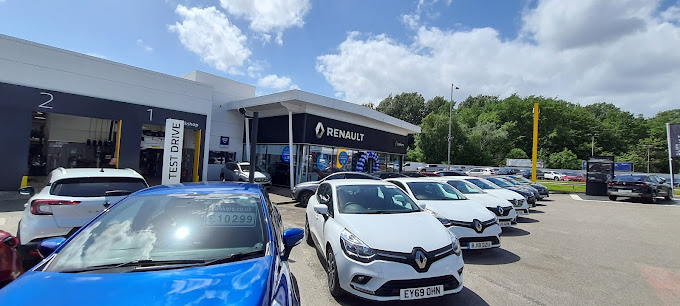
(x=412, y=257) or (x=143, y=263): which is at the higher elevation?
(x=143, y=263)

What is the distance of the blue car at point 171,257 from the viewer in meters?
1.78

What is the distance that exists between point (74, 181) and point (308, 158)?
12.5 m

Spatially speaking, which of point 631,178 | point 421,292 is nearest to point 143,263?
point 421,292

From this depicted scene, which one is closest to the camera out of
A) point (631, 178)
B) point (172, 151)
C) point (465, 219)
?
point (465, 219)

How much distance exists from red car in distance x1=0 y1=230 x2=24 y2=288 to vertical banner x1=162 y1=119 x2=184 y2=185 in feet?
22.5

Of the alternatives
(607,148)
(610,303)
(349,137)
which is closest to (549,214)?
(610,303)

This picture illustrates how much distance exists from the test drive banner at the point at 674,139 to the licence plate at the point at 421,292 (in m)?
25.1

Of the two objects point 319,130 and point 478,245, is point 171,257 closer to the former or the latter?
point 478,245

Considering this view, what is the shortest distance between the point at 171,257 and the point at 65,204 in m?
3.24

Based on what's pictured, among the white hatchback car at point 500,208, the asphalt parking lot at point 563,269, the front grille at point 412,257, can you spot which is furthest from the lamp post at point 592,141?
the front grille at point 412,257

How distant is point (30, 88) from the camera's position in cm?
1215

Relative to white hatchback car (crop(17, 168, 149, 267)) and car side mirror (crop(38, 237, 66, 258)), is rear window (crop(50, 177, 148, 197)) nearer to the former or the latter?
white hatchback car (crop(17, 168, 149, 267))

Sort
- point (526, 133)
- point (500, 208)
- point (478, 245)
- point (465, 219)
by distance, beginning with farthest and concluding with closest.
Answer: point (526, 133), point (500, 208), point (465, 219), point (478, 245)

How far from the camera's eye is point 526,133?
62.9m
